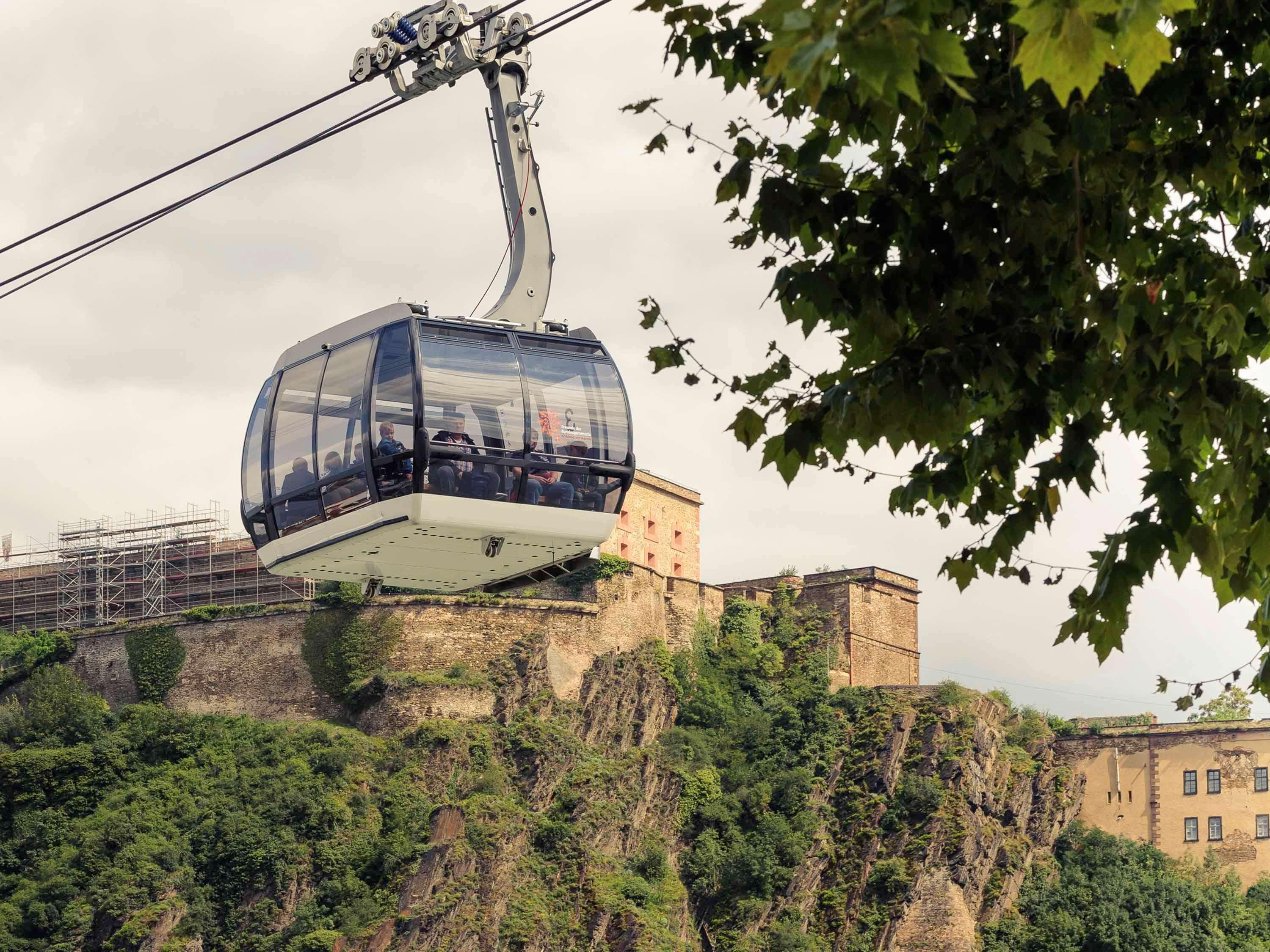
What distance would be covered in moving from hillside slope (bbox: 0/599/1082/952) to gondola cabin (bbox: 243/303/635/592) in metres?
34.4

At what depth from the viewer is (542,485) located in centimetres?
1544

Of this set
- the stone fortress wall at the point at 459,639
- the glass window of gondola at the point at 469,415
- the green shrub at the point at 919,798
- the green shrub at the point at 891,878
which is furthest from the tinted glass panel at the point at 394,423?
the green shrub at the point at 919,798

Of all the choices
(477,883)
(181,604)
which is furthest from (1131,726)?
(181,604)

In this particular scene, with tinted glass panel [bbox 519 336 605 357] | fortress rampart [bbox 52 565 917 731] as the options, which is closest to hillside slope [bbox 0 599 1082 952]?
fortress rampart [bbox 52 565 917 731]

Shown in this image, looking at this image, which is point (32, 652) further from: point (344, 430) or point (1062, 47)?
point (1062, 47)

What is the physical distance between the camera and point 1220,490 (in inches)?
274

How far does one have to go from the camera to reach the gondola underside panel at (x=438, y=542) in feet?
49.0

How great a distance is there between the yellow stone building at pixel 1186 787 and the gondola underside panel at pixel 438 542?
49157 mm

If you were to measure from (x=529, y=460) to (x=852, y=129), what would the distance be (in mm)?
8250

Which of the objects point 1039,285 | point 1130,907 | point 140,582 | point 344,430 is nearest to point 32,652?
point 140,582

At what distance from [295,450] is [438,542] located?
1.52 meters

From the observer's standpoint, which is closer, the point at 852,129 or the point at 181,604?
the point at 852,129

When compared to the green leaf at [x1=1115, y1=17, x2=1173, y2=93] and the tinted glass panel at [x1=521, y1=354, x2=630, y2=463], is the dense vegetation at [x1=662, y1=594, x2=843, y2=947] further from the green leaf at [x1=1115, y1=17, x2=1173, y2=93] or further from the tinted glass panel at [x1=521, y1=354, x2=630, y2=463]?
the green leaf at [x1=1115, y1=17, x2=1173, y2=93]

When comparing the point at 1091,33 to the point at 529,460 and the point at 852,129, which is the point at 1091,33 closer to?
the point at 852,129
